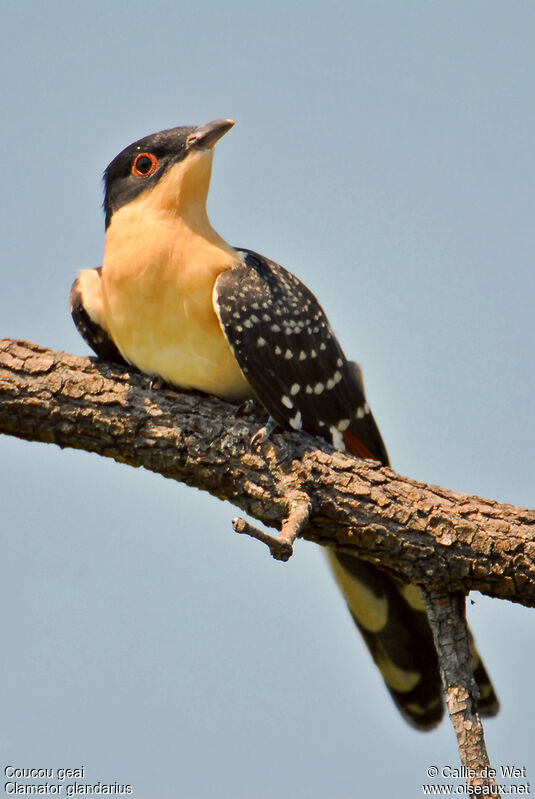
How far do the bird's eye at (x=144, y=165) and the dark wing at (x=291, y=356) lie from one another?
893 millimetres

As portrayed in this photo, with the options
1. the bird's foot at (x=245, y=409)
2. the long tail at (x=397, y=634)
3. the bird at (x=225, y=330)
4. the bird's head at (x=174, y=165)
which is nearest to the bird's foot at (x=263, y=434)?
the bird at (x=225, y=330)

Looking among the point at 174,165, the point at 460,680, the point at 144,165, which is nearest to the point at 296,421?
the point at 460,680

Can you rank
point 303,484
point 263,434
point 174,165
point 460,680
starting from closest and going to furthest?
point 460,680, point 303,484, point 263,434, point 174,165

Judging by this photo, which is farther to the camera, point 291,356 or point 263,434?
point 291,356

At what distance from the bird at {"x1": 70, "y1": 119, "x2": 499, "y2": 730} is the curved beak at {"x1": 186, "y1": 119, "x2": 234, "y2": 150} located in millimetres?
10

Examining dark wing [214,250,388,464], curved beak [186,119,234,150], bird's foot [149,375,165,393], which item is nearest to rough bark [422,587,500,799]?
dark wing [214,250,388,464]

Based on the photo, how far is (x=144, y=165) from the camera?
6.79 metres

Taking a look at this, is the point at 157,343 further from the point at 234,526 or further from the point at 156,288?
the point at 234,526

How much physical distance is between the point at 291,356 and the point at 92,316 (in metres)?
1.54

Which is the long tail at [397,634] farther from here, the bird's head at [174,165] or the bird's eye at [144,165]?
the bird's eye at [144,165]

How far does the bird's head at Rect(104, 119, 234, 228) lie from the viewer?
21.7 feet

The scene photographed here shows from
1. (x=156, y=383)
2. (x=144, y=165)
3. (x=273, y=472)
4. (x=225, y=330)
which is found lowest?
(x=273, y=472)

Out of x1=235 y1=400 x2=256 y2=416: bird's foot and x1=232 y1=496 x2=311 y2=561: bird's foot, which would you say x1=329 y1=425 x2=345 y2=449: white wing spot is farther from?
x1=232 y1=496 x2=311 y2=561: bird's foot

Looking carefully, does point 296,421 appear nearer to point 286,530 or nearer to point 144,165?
point 286,530
